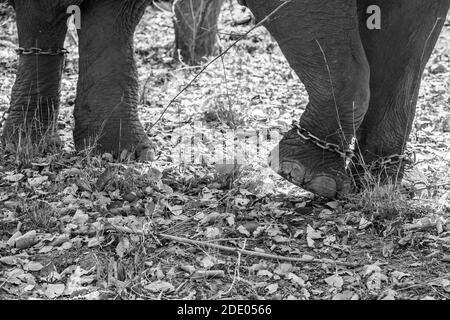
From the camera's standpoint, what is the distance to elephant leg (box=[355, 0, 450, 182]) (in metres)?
4.63

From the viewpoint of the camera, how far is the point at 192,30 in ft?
27.9

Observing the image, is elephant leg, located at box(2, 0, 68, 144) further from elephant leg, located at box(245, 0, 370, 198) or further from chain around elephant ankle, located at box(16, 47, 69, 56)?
elephant leg, located at box(245, 0, 370, 198)

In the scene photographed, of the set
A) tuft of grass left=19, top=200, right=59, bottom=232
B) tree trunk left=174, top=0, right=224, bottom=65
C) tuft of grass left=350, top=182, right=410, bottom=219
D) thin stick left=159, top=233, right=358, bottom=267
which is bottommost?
thin stick left=159, top=233, right=358, bottom=267

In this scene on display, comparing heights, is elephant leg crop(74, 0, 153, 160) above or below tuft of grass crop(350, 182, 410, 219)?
above

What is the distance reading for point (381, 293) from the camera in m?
3.62

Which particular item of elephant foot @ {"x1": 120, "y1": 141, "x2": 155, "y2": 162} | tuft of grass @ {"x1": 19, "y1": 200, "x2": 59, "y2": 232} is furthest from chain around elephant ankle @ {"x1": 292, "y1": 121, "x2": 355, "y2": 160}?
tuft of grass @ {"x1": 19, "y1": 200, "x2": 59, "y2": 232}

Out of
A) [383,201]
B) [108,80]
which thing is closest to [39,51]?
[108,80]

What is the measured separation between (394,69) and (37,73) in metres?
2.42

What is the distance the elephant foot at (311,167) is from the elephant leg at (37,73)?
1.74m

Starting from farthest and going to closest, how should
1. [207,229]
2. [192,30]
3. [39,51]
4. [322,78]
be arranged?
[192,30] < [39,51] < [322,78] < [207,229]

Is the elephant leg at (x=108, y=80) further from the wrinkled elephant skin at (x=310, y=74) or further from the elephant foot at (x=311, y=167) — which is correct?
the elephant foot at (x=311, y=167)

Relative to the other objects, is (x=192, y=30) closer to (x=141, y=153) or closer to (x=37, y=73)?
(x=37, y=73)

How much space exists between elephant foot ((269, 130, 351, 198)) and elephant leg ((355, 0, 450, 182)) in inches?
5.8
